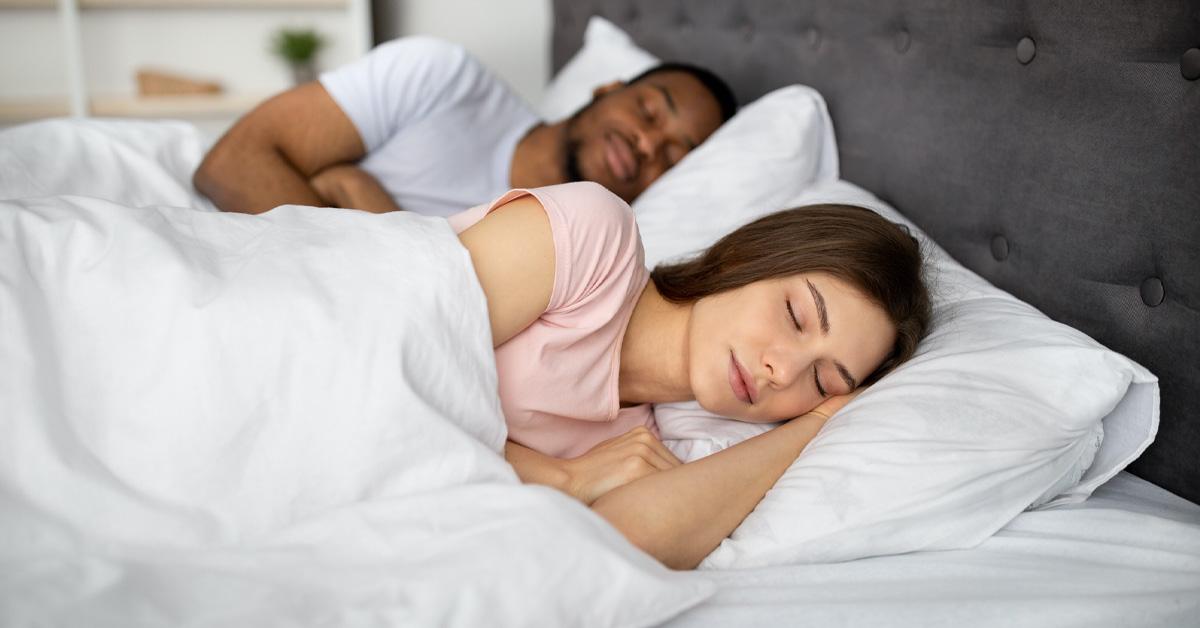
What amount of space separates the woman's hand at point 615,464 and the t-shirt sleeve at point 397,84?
1.19 metres

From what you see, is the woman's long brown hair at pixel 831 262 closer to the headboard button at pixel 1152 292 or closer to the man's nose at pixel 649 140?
the headboard button at pixel 1152 292

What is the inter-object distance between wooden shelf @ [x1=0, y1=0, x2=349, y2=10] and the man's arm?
132 centimetres

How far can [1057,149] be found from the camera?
1216 mm

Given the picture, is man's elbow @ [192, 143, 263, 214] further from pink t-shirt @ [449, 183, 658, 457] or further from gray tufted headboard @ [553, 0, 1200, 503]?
gray tufted headboard @ [553, 0, 1200, 503]

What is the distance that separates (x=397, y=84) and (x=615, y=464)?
4.20ft

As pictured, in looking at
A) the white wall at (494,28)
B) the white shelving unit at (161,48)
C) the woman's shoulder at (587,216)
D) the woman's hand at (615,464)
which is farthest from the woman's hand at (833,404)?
the white shelving unit at (161,48)

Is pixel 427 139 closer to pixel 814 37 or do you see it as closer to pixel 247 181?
pixel 247 181

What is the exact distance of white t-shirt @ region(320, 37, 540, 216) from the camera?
201cm

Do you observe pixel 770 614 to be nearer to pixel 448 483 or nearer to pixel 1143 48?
pixel 448 483

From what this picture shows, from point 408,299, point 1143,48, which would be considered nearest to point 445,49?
point 408,299

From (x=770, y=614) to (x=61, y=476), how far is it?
65cm

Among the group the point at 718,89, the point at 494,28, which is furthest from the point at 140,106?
the point at 718,89

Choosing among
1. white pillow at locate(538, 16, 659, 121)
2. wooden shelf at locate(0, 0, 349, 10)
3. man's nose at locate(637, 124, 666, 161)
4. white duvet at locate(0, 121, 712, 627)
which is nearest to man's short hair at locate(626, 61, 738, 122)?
man's nose at locate(637, 124, 666, 161)

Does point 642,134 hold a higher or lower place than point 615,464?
higher
